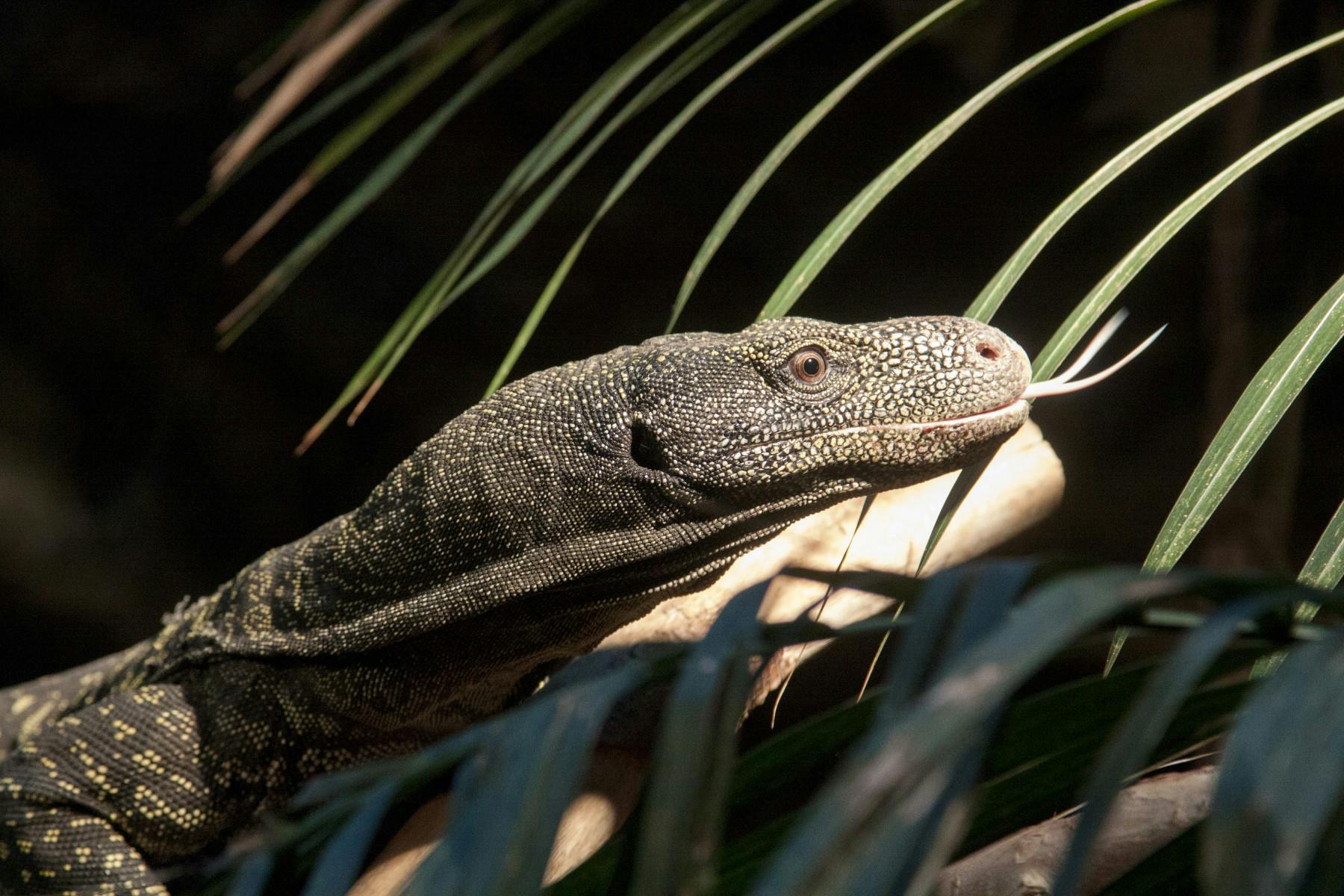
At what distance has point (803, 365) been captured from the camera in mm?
2732

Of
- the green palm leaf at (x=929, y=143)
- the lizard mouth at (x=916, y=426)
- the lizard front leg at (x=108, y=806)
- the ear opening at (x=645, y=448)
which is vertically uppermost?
the green palm leaf at (x=929, y=143)

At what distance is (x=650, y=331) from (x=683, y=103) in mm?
1166

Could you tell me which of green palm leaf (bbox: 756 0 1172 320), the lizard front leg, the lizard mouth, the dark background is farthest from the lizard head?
the dark background

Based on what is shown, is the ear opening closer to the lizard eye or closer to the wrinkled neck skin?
the wrinkled neck skin

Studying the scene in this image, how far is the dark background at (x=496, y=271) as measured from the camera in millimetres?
5605

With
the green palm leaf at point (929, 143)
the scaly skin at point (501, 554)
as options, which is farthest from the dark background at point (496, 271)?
the green palm leaf at point (929, 143)

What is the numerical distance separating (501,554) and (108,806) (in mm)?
1151

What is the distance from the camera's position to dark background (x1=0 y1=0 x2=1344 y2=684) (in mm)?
5605

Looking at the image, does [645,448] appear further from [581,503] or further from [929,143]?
[929,143]

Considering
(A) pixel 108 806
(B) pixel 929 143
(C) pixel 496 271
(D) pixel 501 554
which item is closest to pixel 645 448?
(D) pixel 501 554

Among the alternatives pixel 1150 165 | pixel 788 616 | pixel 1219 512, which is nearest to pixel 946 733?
pixel 788 616

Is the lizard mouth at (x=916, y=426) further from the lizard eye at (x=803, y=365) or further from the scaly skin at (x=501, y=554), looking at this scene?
the lizard eye at (x=803, y=365)

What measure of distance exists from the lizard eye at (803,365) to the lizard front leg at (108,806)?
5.64ft

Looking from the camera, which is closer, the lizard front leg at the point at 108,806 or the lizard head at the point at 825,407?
the lizard head at the point at 825,407
